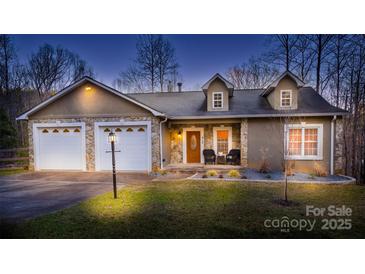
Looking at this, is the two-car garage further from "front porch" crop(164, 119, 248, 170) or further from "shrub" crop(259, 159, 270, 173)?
"shrub" crop(259, 159, 270, 173)

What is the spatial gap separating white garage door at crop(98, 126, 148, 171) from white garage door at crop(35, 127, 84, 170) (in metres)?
1.06

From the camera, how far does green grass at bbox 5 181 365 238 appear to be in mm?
3625

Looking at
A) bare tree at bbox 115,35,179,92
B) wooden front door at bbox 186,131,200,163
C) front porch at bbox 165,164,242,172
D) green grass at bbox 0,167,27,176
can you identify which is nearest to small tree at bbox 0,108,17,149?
green grass at bbox 0,167,27,176

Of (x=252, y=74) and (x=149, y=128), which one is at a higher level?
(x=252, y=74)

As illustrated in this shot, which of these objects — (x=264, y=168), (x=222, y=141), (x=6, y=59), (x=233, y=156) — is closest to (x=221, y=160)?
(x=233, y=156)

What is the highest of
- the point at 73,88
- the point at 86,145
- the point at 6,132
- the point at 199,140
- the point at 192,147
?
the point at 73,88

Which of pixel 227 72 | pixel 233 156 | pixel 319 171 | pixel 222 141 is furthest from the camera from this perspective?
pixel 222 141

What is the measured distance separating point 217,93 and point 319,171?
5.36 m

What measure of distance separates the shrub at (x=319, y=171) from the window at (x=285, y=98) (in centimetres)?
282

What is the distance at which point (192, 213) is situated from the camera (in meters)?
4.31

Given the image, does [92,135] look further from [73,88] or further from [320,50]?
[320,50]

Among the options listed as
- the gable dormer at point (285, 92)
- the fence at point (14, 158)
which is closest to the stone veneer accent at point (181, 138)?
the gable dormer at point (285, 92)

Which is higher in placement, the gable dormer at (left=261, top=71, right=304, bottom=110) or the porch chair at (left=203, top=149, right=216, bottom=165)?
the gable dormer at (left=261, top=71, right=304, bottom=110)

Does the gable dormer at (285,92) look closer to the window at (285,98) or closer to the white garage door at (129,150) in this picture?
the window at (285,98)
